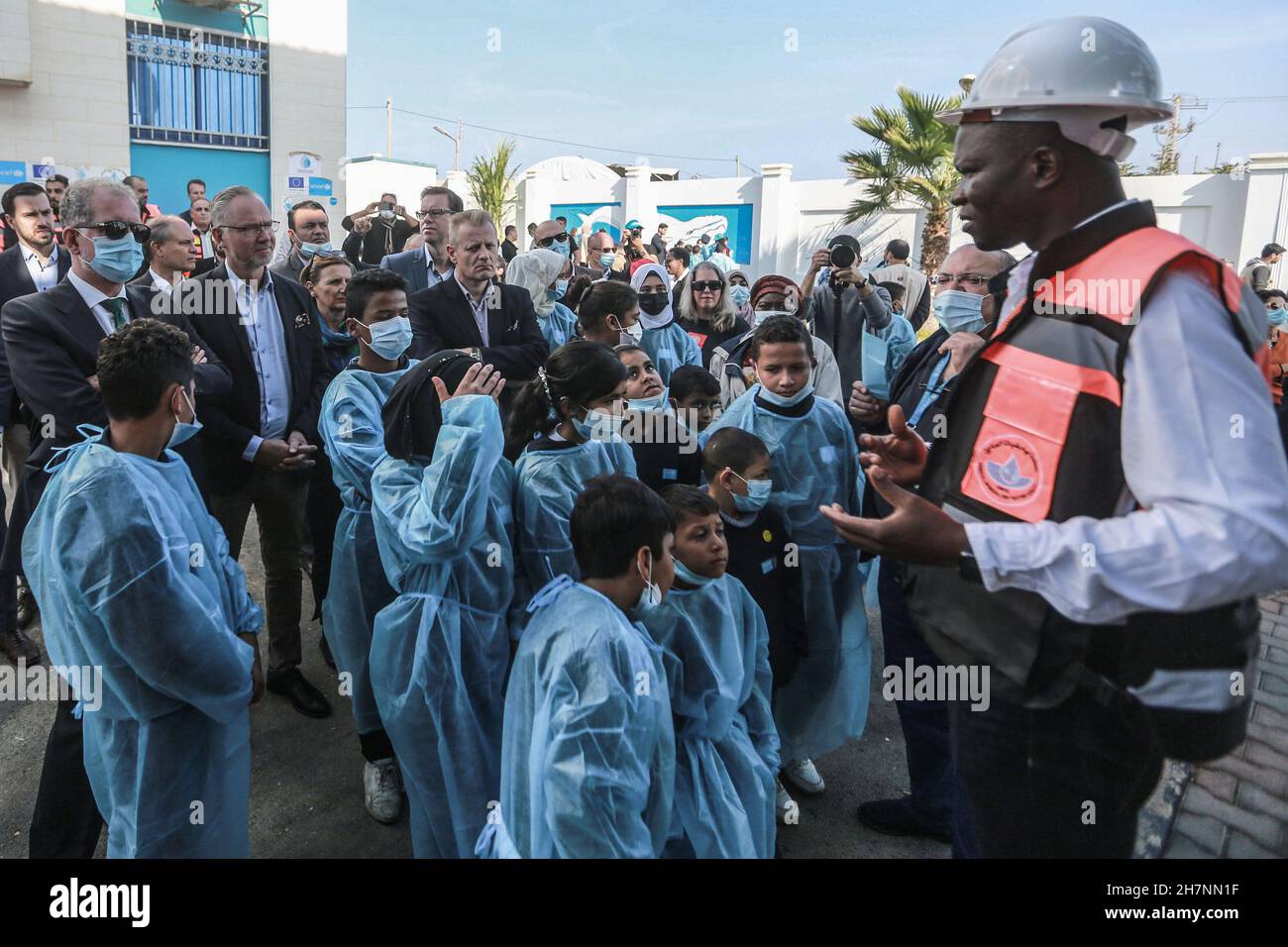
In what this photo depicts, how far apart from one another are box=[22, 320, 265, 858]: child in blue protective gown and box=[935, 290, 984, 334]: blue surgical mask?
110 inches

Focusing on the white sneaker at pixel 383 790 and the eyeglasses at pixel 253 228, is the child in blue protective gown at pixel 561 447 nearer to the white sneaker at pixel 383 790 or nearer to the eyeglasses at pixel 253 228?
the white sneaker at pixel 383 790

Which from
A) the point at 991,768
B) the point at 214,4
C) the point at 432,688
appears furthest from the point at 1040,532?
the point at 214,4

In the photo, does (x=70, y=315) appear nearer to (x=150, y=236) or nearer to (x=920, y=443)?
(x=150, y=236)

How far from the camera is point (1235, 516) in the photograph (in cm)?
115

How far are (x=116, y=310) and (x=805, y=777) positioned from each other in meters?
3.30

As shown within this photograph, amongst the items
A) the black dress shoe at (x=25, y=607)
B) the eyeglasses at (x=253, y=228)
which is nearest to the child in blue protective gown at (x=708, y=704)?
the eyeglasses at (x=253, y=228)

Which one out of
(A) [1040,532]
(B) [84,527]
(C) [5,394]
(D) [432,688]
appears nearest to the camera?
(A) [1040,532]

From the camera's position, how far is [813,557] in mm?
3443

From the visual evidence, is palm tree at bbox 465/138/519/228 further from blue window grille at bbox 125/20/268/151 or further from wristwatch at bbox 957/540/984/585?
wristwatch at bbox 957/540/984/585

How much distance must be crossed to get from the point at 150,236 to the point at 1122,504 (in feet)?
15.1

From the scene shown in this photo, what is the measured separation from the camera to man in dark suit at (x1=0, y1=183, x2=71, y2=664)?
13.7 ft

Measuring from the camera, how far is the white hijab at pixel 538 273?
6.05 metres

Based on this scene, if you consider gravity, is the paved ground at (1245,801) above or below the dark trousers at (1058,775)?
below

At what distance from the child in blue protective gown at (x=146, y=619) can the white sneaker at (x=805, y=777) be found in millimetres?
1998
